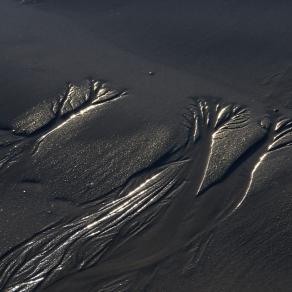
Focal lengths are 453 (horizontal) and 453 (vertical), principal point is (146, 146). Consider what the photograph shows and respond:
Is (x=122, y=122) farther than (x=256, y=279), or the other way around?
(x=122, y=122)

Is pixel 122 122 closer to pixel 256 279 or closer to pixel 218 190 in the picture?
pixel 218 190

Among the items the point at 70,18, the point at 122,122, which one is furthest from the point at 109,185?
the point at 70,18

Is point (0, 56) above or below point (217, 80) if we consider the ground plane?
above

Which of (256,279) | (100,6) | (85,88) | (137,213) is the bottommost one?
(256,279)

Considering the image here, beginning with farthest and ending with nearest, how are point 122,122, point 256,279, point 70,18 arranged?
1. point 70,18
2. point 122,122
3. point 256,279

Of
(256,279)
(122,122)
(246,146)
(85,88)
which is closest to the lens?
(256,279)

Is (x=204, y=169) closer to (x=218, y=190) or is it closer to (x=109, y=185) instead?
(x=218, y=190)

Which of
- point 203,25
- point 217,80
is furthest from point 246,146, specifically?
point 203,25
